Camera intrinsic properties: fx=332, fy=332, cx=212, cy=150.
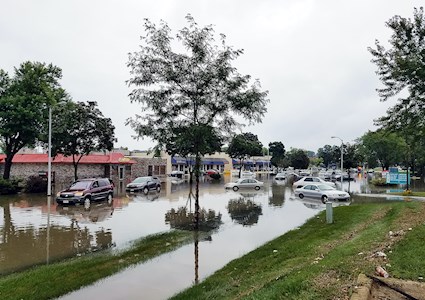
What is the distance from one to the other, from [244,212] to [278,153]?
83529 millimetres

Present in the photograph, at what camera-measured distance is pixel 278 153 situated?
10100 centimetres

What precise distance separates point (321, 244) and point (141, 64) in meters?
8.91

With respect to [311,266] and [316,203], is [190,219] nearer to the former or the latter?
[311,266]

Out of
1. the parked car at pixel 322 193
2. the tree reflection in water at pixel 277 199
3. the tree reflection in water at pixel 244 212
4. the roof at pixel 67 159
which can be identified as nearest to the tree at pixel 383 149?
the tree reflection in water at pixel 277 199

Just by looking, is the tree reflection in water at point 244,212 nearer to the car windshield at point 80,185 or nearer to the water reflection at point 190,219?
the water reflection at point 190,219

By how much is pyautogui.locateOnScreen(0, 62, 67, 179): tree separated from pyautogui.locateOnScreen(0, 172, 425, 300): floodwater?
30.9 ft

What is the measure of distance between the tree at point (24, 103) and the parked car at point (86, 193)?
35.7ft

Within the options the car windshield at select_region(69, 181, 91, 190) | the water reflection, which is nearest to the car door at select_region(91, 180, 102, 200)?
the car windshield at select_region(69, 181, 91, 190)

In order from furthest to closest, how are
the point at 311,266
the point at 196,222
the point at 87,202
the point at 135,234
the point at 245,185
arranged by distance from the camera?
the point at 245,185 → the point at 87,202 → the point at 196,222 → the point at 135,234 → the point at 311,266

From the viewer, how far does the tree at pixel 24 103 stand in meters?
29.4

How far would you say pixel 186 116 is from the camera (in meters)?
13.2

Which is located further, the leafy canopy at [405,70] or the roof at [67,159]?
the roof at [67,159]

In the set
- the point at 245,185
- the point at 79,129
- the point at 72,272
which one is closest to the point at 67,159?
the point at 79,129

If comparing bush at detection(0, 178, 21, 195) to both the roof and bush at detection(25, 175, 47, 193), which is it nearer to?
bush at detection(25, 175, 47, 193)
